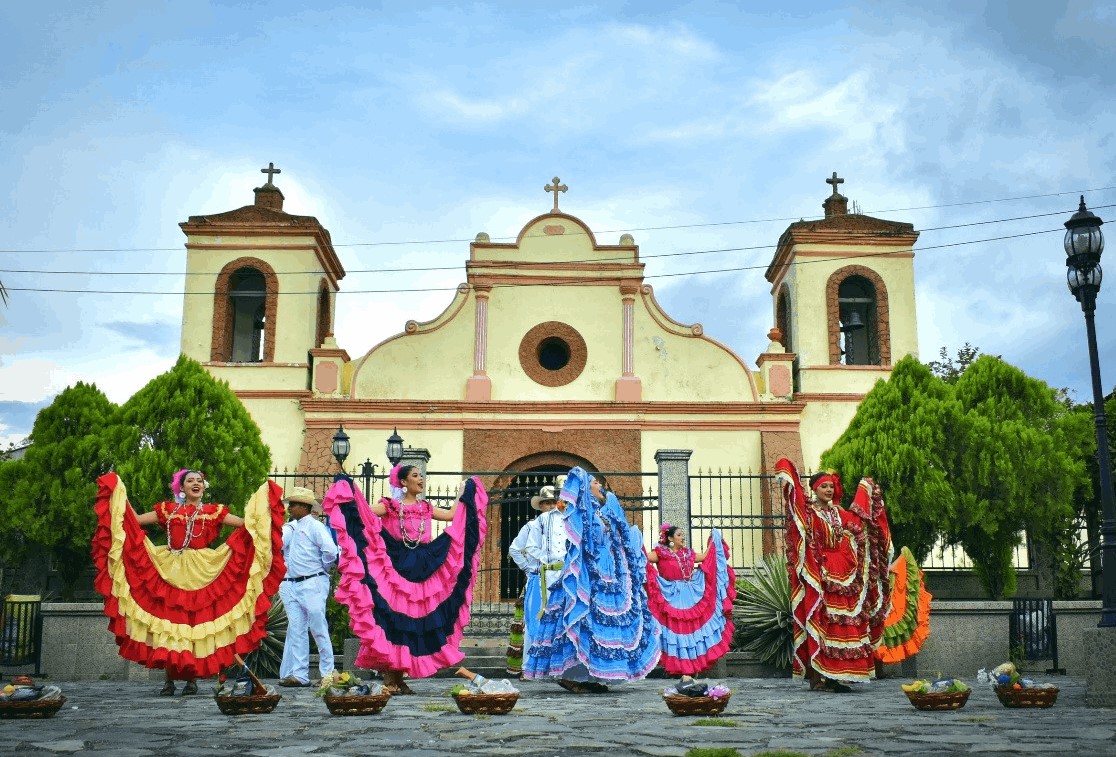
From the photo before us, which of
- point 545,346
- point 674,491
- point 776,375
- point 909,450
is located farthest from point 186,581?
point 776,375

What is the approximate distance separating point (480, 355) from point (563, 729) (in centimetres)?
1615

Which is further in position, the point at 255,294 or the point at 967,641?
the point at 255,294

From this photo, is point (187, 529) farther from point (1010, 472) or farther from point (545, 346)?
point (545, 346)

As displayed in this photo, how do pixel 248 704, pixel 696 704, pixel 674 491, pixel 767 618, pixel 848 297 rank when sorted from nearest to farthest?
1. pixel 696 704
2. pixel 248 704
3. pixel 767 618
4. pixel 674 491
5. pixel 848 297

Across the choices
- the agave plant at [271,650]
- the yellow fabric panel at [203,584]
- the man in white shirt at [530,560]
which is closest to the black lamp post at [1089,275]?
the man in white shirt at [530,560]

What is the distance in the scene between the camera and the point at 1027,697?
760cm

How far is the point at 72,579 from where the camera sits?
19641mm

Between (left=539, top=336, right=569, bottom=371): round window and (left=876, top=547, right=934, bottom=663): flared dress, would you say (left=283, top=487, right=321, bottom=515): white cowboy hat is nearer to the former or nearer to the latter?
(left=876, top=547, right=934, bottom=663): flared dress

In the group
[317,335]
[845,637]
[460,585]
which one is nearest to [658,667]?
[845,637]

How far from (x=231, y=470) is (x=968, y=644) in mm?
12042

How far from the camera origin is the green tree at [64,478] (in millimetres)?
18766

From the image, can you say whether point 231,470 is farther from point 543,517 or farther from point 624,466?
point 543,517

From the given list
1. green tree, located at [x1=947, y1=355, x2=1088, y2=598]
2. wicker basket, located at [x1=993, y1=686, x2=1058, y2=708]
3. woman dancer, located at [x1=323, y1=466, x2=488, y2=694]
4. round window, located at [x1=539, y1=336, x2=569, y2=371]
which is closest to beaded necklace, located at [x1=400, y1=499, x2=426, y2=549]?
woman dancer, located at [x1=323, y1=466, x2=488, y2=694]

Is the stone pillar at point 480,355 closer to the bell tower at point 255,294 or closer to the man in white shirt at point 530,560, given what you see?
the bell tower at point 255,294
